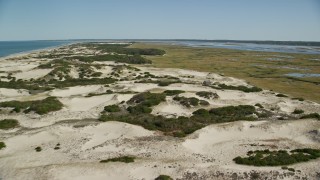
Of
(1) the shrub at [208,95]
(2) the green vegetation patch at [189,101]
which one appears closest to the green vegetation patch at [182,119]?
(2) the green vegetation patch at [189,101]

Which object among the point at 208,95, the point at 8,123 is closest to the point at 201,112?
the point at 208,95

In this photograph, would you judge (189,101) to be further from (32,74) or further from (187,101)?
(32,74)

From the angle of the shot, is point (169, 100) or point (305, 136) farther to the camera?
point (169, 100)

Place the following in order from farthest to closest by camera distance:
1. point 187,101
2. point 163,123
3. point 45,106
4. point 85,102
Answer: point 85,102 < point 187,101 < point 45,106 < point 163,123

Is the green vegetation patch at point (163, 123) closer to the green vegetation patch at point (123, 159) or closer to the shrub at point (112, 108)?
the shrub at point (112, 108)

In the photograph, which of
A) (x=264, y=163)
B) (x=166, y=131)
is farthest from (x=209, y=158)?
(x=166, y=131)

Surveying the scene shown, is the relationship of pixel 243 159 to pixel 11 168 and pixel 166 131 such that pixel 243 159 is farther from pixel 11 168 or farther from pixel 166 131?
pixel 11 168
